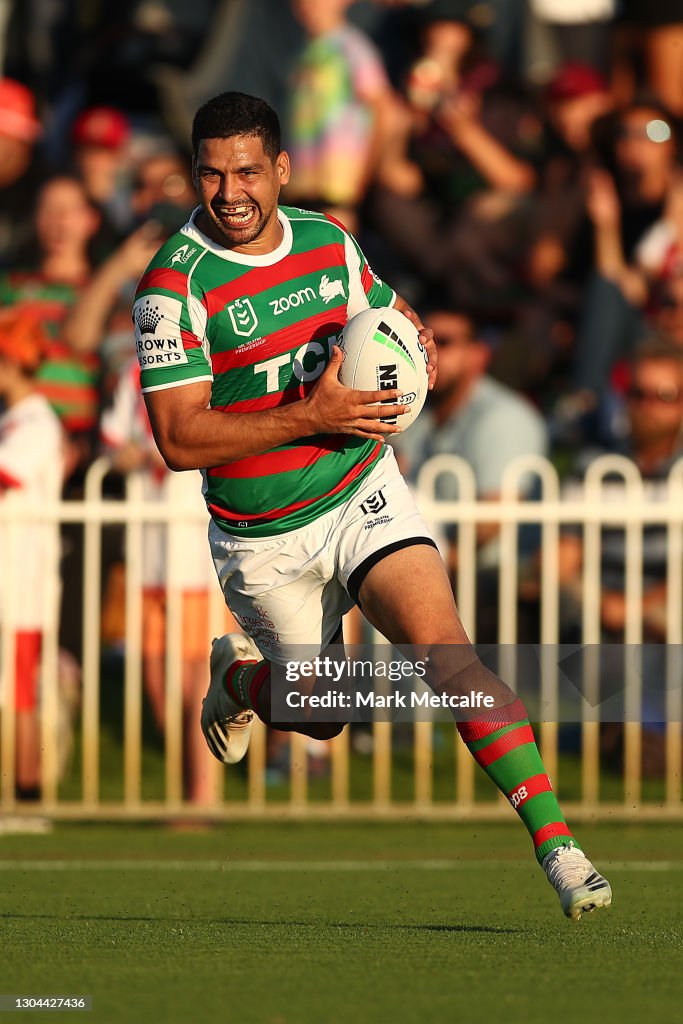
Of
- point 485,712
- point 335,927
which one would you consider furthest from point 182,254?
point 335,927

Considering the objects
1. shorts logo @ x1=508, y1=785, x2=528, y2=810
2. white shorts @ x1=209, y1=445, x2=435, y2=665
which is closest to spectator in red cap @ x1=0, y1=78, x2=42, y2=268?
white shorts @ x1=209, y1=445, x2=435, y2=665

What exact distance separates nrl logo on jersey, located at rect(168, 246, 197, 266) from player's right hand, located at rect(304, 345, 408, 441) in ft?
2.10

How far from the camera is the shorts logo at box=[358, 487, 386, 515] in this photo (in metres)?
6.95

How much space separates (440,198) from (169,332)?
7909 millimetres

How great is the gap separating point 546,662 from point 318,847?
5.51 ft

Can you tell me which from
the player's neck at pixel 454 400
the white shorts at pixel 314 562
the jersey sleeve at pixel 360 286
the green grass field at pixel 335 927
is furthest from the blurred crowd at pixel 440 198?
the jersey sleeve at pixel 360 286

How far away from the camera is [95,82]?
15.6 m

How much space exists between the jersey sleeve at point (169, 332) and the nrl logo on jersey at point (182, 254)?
0.04 meters

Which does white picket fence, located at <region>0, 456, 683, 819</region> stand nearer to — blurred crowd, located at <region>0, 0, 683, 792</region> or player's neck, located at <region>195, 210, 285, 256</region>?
blurred crowd, located at <region>0, 0, 683, 792</region>

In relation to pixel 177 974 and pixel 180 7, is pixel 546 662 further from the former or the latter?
pixel 180 7

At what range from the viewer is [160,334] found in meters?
6.66

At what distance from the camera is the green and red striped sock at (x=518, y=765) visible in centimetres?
637

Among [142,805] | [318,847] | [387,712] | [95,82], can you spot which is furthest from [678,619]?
[95,82]

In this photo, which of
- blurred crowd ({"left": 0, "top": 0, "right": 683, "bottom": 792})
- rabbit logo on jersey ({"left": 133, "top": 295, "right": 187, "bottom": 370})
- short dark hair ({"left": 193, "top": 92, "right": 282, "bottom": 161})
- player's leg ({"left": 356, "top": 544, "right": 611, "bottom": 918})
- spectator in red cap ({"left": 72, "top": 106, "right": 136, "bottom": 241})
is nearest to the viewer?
player's leg ({"left": 356, "top": 544, "right": 611, "bottom": 918})
